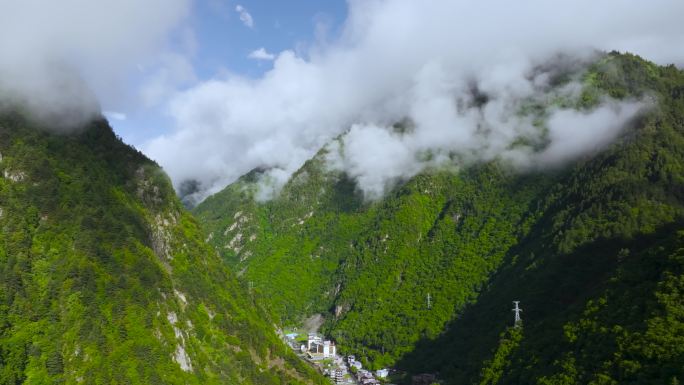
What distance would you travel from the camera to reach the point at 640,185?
143 meters

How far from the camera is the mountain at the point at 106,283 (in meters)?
99.7

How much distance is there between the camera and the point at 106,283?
109188 millimetres

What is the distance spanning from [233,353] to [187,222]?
47498 millimetres

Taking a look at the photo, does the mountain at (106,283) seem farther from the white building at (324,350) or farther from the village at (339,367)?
the white building at (324,350)

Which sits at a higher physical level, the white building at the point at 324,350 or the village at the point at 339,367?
the white building at the point at 324,350

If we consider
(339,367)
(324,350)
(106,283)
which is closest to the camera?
(106,283)

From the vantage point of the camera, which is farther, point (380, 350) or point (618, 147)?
point (380, 350)

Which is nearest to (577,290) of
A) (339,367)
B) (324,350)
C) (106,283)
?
(339,367)

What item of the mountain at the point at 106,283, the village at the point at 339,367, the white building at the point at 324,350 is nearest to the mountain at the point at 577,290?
the village at the point at 339,367

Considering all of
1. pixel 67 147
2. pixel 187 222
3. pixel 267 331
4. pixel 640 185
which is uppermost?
pixel 67 147

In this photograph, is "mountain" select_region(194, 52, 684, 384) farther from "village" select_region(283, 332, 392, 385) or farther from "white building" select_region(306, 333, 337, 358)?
"white building" select_region(306, 333, 337, 358)

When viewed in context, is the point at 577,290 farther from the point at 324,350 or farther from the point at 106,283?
the point at 324,350

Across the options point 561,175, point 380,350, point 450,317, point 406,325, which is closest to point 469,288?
point 450,317

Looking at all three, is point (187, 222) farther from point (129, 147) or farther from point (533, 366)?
point (533, 366)
